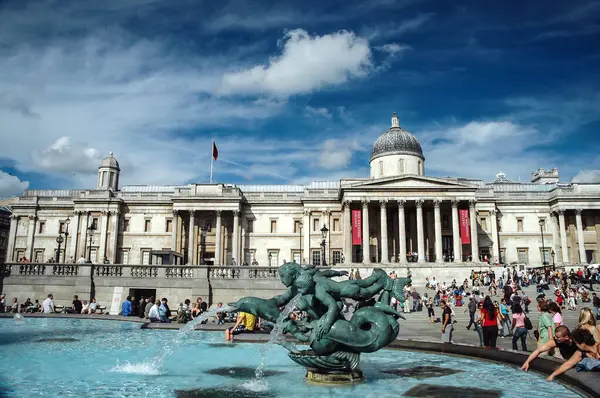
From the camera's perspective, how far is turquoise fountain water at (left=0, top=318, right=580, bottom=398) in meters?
8.07

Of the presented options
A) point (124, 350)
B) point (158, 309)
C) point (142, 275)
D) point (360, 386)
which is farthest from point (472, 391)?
point (142, 275)

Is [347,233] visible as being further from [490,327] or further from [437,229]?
[490,327]

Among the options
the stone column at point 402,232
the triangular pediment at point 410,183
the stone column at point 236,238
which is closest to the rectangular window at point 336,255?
the stone column at point 402,232

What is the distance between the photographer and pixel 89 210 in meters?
56.2

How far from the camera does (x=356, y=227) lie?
49.4 m

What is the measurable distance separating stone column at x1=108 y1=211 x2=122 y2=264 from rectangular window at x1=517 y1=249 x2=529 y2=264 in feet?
154

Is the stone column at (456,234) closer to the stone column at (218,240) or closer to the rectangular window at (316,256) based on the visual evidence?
the rectangular window at (316,256)

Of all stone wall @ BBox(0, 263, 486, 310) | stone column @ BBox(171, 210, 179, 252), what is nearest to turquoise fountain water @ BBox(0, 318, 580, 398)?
stone wall @ BBox(0, 263, 486, 310)

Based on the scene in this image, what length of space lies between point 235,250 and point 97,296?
26.5 metres

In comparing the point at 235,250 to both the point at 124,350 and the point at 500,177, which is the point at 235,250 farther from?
the point at 500,177

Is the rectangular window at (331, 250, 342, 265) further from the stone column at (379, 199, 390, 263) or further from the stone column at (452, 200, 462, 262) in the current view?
the stone column at (452, 200, 462, 262)

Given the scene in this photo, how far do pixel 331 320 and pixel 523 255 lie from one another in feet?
178

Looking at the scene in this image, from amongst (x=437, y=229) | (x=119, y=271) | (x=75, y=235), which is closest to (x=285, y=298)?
(x=119, y=271)

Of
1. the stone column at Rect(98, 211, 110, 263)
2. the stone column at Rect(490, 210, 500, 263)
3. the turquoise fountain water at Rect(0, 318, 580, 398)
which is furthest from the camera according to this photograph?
the stone column at Rect(98, 211, 110, 263)
